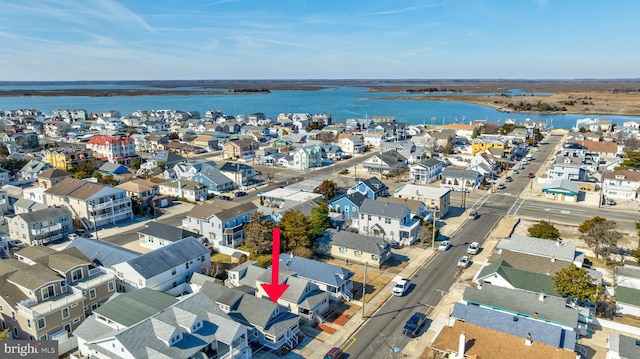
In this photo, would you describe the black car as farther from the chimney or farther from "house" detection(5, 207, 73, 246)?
"house" detection(5, 207, 73, 246)

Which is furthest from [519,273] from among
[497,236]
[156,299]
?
[156,299]

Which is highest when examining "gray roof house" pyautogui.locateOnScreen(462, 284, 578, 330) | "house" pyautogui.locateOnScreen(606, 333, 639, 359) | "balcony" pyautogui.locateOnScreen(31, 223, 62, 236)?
"balcony" pyautogui.locateOnScreen(31, 223, 62, 236)

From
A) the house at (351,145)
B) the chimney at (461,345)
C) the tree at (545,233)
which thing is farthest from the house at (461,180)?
the chimney at (461,345)

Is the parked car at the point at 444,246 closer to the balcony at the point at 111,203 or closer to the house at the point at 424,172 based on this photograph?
the house at the point at 424,172

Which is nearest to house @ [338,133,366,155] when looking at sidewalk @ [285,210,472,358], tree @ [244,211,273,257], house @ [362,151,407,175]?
house @ [362,151,407,175]

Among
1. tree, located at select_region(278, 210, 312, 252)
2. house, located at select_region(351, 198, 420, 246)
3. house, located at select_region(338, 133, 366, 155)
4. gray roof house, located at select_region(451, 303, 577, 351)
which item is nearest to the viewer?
gray roof house, located at select_region(451, 303, 577, 351)

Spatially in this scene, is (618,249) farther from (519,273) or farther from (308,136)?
(308,136)

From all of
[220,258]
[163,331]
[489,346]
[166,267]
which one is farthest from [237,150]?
[489,346]
